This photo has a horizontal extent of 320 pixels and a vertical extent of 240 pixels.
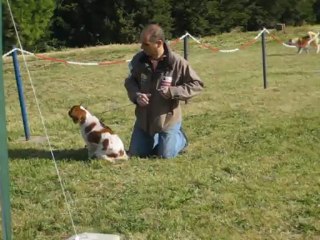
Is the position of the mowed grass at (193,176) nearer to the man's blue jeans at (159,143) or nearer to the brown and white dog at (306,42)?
the man's blue jeans at (159,143)

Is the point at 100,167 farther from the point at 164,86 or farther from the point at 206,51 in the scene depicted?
the point at 206,51

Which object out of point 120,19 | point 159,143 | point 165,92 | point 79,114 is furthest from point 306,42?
point 79,114

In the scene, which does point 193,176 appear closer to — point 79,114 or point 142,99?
point 142,99

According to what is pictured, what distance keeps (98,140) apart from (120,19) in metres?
16.8

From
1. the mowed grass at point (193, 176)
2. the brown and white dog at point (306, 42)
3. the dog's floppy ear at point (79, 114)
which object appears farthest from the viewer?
the brown and white dog at point (306, 42)

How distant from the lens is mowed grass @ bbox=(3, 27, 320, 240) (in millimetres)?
4234

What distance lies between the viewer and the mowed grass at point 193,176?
423 centimetres

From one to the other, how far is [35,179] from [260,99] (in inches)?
200

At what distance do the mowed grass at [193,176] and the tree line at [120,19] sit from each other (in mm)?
11483

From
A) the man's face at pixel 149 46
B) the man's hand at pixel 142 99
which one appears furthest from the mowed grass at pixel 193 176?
the man's face at pixel 149 46

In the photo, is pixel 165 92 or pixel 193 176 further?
pixel 165 92

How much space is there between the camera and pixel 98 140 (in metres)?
5.90

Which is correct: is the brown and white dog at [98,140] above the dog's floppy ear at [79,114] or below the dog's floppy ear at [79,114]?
below

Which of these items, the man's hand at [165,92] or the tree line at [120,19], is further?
the tree line at [120,19]
